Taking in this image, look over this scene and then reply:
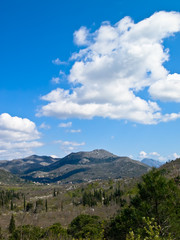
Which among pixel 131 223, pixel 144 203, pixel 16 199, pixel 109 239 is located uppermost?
pixel 144 203

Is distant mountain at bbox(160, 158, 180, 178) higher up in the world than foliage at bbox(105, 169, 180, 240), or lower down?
lower down

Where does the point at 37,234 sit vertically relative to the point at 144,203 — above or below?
below

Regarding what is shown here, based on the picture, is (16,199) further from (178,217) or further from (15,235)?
(178,217)

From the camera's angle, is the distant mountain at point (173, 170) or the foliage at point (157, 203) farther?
the distant mountain at point (173, 170)

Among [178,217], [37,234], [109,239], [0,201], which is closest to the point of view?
[178,217]

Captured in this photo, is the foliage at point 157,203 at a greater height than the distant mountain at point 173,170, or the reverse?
the foliage at point 157,203

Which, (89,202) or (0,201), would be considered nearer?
(89,202)

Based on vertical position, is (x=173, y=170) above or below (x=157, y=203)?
below

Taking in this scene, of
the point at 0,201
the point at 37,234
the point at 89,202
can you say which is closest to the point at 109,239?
the point at 37,234

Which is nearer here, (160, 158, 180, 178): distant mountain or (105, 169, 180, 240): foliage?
(105, 169, 180, 240): foliage

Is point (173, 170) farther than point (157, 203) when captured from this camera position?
Yes

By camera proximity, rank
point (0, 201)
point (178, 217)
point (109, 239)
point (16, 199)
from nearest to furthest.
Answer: point (178, 217) < point (109, 239) < point (0, 201) < point (16, 199)

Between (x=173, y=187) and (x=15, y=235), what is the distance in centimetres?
4975

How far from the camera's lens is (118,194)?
158 m
